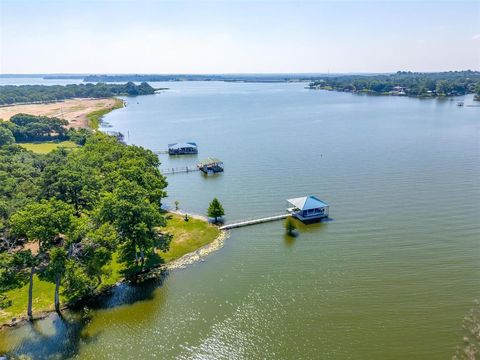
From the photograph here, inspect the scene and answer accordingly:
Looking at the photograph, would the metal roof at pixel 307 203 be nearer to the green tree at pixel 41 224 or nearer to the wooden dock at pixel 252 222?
the wooden dock at pixel 252 222

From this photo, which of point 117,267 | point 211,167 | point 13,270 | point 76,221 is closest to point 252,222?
point 117,267

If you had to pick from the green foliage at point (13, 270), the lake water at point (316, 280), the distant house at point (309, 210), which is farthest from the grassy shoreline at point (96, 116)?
→ the green foliage at point (13, 270)

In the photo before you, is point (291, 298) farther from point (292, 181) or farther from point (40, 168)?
point (40, 168)

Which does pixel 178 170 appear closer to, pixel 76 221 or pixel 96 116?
pixel 76 221

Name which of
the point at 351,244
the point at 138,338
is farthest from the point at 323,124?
the point at 138,338

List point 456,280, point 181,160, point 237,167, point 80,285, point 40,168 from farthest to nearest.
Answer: point 181,160, point 237,167, point 40,168, point 456,280, point 80,285

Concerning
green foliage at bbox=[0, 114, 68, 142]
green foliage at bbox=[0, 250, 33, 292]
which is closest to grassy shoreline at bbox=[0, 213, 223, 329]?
green foliage at bbox=[0, 250, 33, 292]
